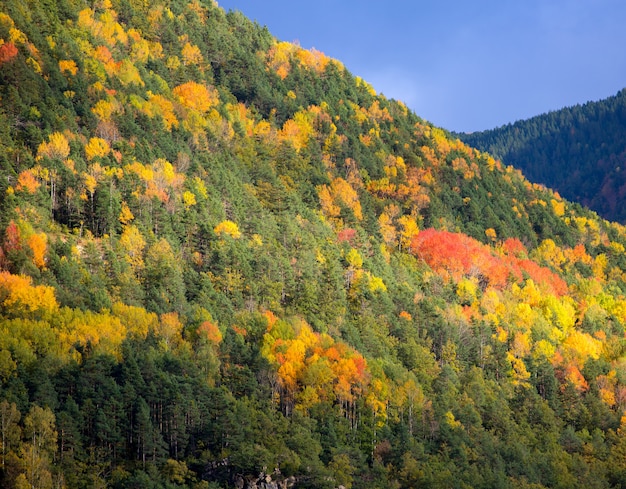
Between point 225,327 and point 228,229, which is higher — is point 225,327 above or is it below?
below

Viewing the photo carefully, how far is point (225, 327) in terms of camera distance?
5049 inches

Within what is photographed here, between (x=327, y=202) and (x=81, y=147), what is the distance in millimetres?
64496

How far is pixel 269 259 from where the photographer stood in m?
150

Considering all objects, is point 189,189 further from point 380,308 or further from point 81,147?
point 380,308

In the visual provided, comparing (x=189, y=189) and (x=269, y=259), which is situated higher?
(x=189, y=189)

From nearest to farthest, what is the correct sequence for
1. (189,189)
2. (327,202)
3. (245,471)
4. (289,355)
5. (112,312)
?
(245,471) < (112,312) < (289,355) < (189,189) < (327,202)

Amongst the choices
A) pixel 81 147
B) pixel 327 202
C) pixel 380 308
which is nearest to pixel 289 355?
pixel 380 308

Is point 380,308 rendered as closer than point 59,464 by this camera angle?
No

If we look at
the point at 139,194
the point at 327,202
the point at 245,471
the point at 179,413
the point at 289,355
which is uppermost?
the point at 327,202

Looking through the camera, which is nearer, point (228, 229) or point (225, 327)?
point (225, 327)

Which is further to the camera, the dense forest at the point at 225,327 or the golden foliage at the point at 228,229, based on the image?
the golden foliage at the point at 228,229

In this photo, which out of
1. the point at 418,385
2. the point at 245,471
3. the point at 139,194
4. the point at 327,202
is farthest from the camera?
the point at 327,202

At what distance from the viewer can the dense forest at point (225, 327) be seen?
105 metres

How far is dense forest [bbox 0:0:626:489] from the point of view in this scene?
345 feet
